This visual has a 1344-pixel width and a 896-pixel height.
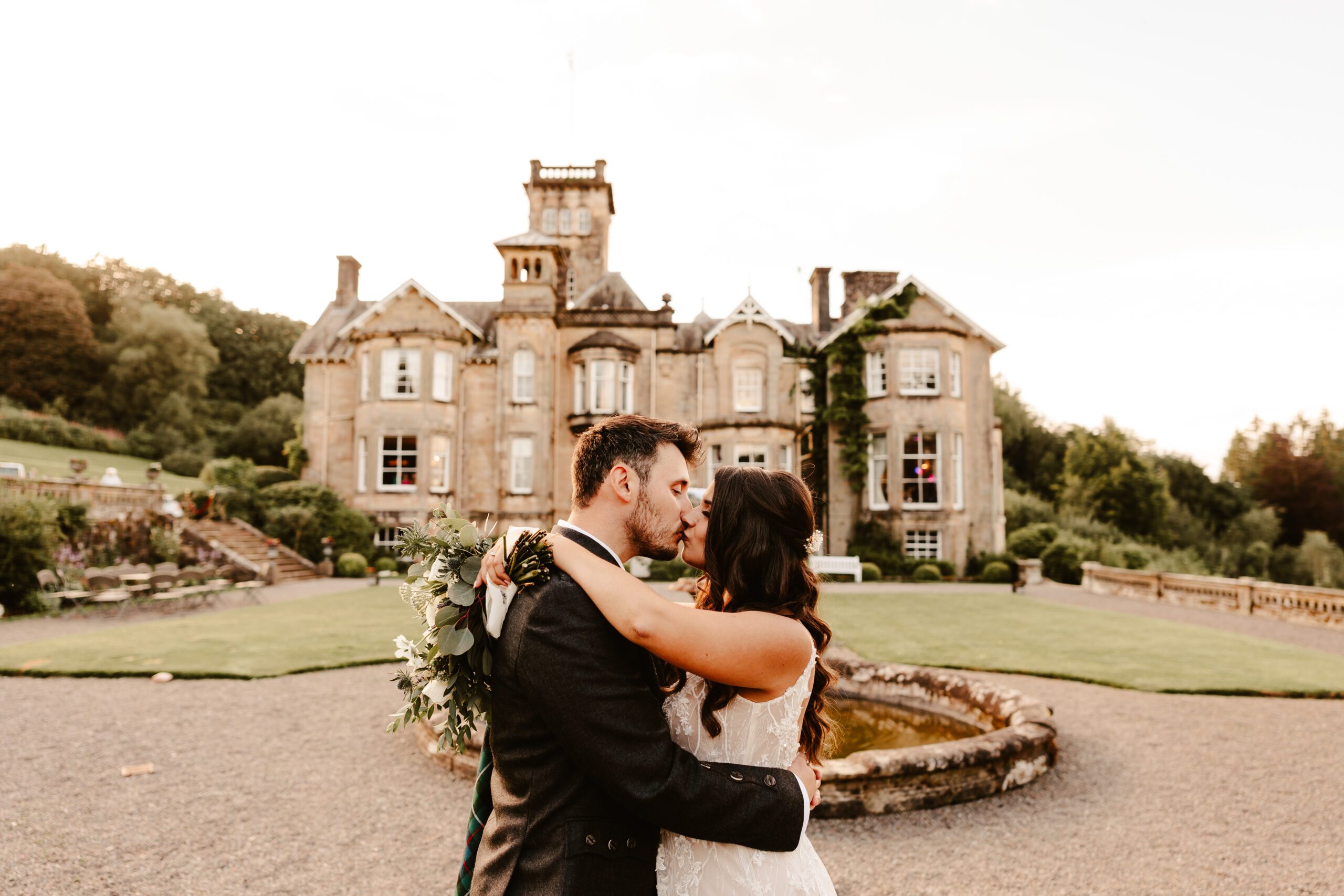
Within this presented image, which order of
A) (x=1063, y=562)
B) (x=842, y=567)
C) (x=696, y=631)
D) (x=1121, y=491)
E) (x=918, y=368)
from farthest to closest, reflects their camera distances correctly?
(x=1121, y=491) → (x=918, y=368) → (x=1063, y=562) → (x=842, y=567) → (x=696, y=631)

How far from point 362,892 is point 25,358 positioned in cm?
5822

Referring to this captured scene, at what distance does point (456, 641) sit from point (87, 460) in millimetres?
40138

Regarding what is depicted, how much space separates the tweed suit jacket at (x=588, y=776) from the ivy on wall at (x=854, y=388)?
25.0 meters

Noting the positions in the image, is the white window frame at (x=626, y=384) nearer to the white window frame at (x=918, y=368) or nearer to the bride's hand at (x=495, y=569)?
the white window frame at (x=918, y=368)

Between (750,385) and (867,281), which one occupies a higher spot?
(867,281)

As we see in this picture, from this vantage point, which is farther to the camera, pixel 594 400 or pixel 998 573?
pixel 594 400

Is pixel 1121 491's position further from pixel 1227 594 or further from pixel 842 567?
pixel 842 567

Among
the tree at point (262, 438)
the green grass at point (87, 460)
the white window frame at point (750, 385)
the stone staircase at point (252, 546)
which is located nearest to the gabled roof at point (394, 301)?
the stone staircase at point (252, 546)

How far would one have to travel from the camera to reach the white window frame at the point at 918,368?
2656 cm

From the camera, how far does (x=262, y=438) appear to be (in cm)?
4981

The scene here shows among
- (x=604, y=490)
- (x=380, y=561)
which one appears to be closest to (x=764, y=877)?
(x=604, y=490)

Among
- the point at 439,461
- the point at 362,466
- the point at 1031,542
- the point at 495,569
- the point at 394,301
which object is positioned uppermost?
the point at 394,301

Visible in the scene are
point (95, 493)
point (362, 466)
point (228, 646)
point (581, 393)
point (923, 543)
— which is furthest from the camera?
point (362, 466)

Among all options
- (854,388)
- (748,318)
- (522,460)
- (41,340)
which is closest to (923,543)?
(854,388)
